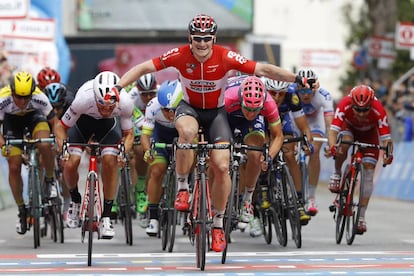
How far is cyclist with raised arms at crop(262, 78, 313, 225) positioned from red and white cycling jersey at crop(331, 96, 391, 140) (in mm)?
505

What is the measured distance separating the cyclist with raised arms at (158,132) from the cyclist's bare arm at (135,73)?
2274mm

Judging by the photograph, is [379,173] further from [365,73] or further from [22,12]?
[365,73]

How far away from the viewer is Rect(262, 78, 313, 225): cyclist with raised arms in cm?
1656

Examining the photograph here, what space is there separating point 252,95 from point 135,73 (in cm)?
145

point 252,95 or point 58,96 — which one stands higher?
point 252,95

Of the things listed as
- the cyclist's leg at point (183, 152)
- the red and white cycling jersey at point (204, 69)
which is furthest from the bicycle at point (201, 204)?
the red and white cycling jersey at point (204, 69)

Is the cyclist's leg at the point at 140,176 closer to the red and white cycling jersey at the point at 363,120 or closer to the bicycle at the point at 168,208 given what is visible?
the bicycle at the point at 168,208

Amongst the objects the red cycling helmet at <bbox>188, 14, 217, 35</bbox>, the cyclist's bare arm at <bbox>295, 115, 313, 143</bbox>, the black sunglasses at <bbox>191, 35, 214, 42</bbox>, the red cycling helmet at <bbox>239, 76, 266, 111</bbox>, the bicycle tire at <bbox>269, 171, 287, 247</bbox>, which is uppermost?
the red cycling helmet at <bbox>188, 14, 217, 35</bbox>

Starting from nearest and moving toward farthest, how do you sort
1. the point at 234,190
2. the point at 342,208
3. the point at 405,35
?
the point at 234,190
the point at 342,208
the point at 405,35

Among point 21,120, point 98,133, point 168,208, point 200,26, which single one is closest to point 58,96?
point 21,120

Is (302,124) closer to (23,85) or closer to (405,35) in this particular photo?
(23,85)

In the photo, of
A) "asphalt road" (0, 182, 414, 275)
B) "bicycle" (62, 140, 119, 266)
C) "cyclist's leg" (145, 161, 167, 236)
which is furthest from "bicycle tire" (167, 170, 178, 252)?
"bicycle" (62, 140, 119, 266)

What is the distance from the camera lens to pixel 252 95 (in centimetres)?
1425

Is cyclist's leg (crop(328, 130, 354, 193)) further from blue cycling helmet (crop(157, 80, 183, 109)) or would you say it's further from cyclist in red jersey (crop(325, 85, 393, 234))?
blue cycling helmet (crop(157, 80, 183, 109))
